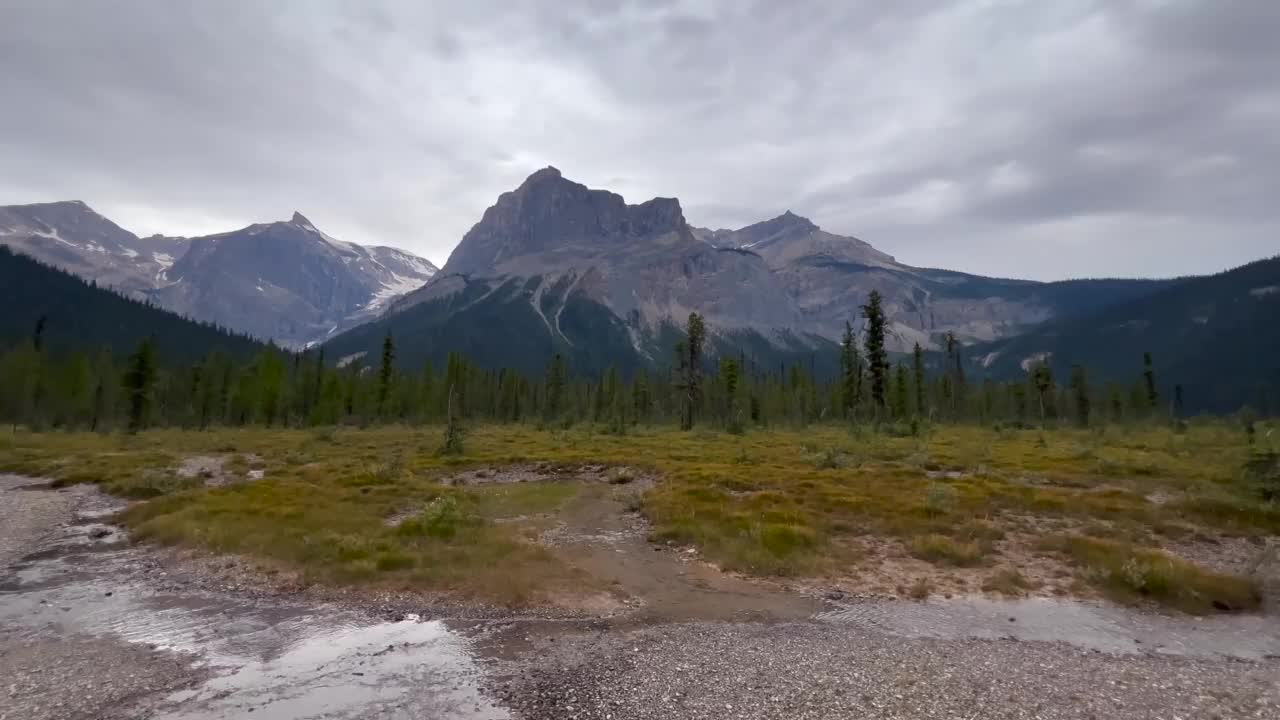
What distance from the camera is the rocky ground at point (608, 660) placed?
12297mm

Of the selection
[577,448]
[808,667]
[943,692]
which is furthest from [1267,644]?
[577,448]

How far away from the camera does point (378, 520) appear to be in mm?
29391

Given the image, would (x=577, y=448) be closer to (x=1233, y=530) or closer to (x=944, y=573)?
(x=944, y=573)

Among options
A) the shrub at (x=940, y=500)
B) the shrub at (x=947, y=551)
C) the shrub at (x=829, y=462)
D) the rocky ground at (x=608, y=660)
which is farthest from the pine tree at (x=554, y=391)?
the rocky ground at (x=608, y=660)

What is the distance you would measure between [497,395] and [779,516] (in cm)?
12399

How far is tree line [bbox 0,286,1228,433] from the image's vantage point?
3738 inches

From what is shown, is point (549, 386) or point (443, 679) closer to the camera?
point (443, 679)

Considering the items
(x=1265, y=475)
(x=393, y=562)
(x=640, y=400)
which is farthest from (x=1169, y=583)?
(x=640, y=400)

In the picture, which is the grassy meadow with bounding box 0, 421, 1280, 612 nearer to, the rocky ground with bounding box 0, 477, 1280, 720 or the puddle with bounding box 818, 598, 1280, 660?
the puddle with bounding box 818, 598, 1280, 660

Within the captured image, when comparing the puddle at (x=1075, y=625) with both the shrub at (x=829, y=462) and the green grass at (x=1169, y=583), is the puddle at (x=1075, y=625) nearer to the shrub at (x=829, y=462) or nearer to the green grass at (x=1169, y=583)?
the green grass at (x=1169, y=583)

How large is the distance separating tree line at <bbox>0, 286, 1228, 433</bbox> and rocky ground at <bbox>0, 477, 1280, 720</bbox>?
197ft

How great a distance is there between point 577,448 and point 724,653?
4864cm

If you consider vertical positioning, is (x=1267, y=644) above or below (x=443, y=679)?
below

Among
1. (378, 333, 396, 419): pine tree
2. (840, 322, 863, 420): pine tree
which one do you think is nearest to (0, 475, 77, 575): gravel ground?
(378, 333, 396, 419): pine tree
